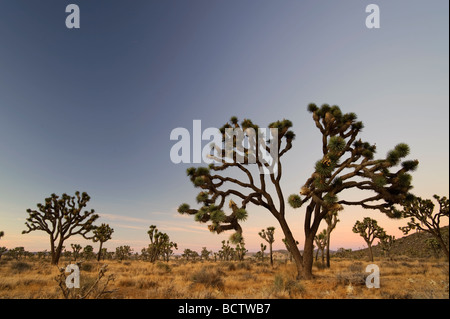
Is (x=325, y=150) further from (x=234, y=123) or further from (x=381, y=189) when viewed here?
(x=234, y=123)

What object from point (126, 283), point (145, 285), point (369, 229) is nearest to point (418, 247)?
point (369, 229)

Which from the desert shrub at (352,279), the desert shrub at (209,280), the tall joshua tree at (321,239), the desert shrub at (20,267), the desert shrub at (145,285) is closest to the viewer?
the desert shrub at (352,279)

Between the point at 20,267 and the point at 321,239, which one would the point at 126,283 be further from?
the point at 321,239

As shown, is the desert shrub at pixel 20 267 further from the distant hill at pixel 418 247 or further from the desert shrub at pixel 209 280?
the distant hill at pixel 418 247

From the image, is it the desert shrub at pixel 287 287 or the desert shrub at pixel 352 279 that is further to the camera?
the desert shrub at pixel 352 279

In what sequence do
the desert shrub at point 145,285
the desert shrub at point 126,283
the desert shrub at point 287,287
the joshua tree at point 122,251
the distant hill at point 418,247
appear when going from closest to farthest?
the desert shrub at point 287,287
the desert shrub at point 145,285
the desert shrub at point 126,283
the distant hill at point 418,247
the joshua tree at point 122,251

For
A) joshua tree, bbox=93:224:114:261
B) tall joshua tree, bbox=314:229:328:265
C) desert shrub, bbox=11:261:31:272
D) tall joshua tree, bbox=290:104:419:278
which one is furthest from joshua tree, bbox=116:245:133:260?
tall joshua tree, bbox=290:104:419:278

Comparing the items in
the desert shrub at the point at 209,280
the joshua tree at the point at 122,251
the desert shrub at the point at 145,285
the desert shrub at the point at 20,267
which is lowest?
the joshua tree at the point at 122,251

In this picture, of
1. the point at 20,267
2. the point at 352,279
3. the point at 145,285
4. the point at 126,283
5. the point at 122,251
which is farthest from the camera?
the point at 122,251

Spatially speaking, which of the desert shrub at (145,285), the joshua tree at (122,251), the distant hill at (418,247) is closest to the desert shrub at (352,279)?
the desert shrub at (145,285)

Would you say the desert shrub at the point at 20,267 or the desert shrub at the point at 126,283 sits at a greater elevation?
the desert shrub at the point at 126,283

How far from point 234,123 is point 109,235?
118 ft

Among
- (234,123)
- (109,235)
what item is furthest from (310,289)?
(109,235)
